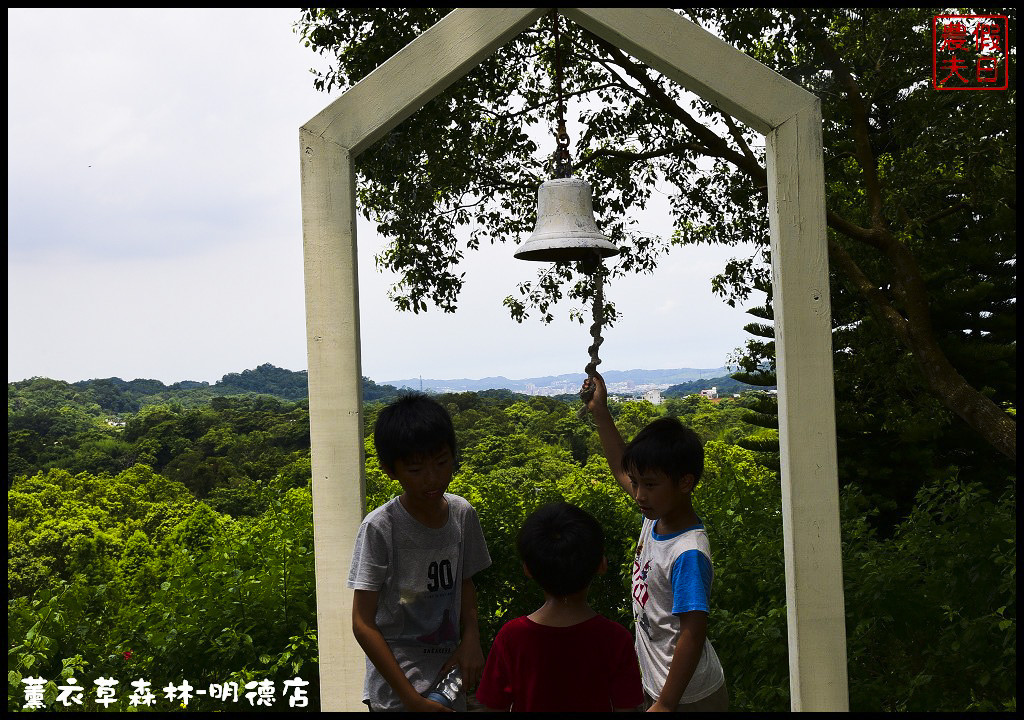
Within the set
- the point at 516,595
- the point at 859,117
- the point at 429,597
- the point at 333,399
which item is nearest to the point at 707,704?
the point at 429,597

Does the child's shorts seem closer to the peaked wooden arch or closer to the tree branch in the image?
the peaked wooden arch

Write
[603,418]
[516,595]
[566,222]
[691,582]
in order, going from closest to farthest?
[691,582] < [603,418] < [566,222] < [516,595]

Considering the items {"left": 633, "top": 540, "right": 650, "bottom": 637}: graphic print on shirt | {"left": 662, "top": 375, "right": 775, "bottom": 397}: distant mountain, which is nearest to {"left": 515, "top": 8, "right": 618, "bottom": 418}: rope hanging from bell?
{"left": 633, "top": 540, "right": 650, "bottom": 637}: graphic print on shirt

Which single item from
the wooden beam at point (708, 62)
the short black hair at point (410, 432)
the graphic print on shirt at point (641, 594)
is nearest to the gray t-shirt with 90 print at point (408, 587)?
the short black hair at point (410, 432)

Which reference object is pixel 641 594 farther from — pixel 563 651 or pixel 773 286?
pixel 773 286

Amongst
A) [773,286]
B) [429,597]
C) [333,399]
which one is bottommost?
[429,597]

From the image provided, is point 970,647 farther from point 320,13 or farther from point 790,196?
point 320,13

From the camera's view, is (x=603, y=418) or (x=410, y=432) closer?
(x=410, y=432)

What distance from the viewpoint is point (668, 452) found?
6.91 ft

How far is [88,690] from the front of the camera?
3668 mm

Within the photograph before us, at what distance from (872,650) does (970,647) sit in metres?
0.48

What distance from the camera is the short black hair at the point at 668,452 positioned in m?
2.11

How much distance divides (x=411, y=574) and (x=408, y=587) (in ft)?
0.10

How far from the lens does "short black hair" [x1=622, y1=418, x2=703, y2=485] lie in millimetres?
2113
